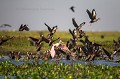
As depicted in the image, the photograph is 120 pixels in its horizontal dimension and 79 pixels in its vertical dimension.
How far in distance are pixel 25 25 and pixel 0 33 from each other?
2649 centimetres

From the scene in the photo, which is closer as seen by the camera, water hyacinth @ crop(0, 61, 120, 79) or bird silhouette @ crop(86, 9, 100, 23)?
water hyacinth @ crop(0, 61, 120, 79)

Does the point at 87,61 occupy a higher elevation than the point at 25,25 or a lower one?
lower

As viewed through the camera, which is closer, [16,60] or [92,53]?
[92,53]

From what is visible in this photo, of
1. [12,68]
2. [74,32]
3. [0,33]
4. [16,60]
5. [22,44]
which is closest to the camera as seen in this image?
[12,68]

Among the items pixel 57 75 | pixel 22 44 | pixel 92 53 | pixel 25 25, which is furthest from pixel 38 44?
pixel 22 44

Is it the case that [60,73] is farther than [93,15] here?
No

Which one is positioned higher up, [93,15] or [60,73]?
[93,15]

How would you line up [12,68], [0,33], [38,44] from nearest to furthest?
[12,68], [38,44], [0,33]

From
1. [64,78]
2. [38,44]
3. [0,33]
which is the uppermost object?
[0,33]

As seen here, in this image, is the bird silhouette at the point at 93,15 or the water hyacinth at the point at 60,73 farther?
the bird silhouette at the point at 93,15

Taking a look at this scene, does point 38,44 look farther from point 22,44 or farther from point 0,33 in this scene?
point 0,33

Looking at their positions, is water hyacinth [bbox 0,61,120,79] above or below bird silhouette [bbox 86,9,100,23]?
below

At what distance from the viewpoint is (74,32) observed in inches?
878

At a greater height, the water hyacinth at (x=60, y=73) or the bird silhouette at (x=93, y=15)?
the bird silhouette at (x=93, y=15)
